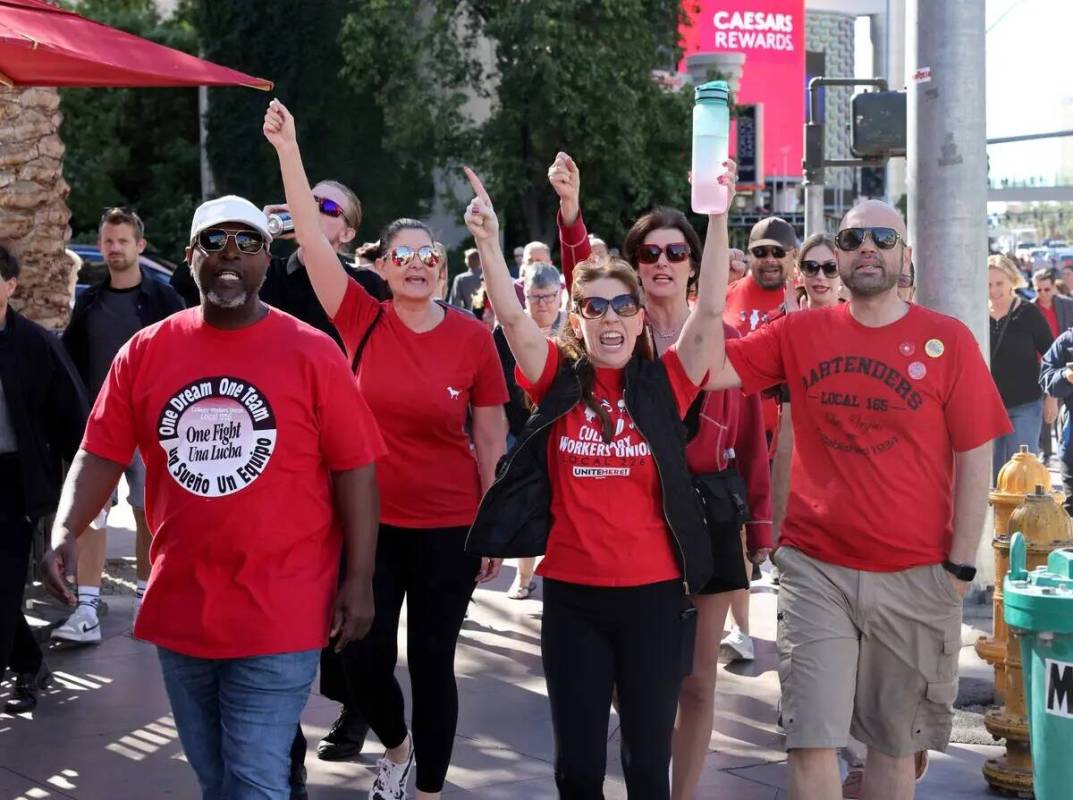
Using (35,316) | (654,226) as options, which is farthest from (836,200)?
(654,226)

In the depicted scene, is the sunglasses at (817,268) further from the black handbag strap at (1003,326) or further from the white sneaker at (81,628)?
the black handbag strap at (1003,326)

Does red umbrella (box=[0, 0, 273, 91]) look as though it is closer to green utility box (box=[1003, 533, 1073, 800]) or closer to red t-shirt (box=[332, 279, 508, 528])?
red t-shirt (box=[332, 279, 508, 528])

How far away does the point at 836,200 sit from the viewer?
62.2 m

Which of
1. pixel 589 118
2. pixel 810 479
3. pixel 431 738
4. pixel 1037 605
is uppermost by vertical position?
pixel 589 118

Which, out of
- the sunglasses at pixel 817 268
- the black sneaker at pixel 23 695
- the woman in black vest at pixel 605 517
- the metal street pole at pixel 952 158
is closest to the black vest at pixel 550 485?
the woman in black vest at pixel 605 517

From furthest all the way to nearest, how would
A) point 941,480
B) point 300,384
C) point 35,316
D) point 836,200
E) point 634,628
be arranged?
point 836,200 < point 35,316 < point 941,480 < point 634,628 < point 300,384

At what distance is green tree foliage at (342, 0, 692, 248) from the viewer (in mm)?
28500

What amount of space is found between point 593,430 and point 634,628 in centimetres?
55

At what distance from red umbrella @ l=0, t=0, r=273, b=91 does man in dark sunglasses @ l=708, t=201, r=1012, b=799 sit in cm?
325

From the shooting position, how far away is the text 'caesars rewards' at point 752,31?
67.4 meters

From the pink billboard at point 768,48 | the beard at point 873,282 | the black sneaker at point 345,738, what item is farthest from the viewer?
the pink billboard at point 768,48

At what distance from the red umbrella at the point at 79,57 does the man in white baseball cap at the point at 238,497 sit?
8.89 ft

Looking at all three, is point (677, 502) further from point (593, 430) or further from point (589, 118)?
point (589, 118)

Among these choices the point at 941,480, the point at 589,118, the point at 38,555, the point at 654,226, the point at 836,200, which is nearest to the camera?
Result: the point at 941,480
